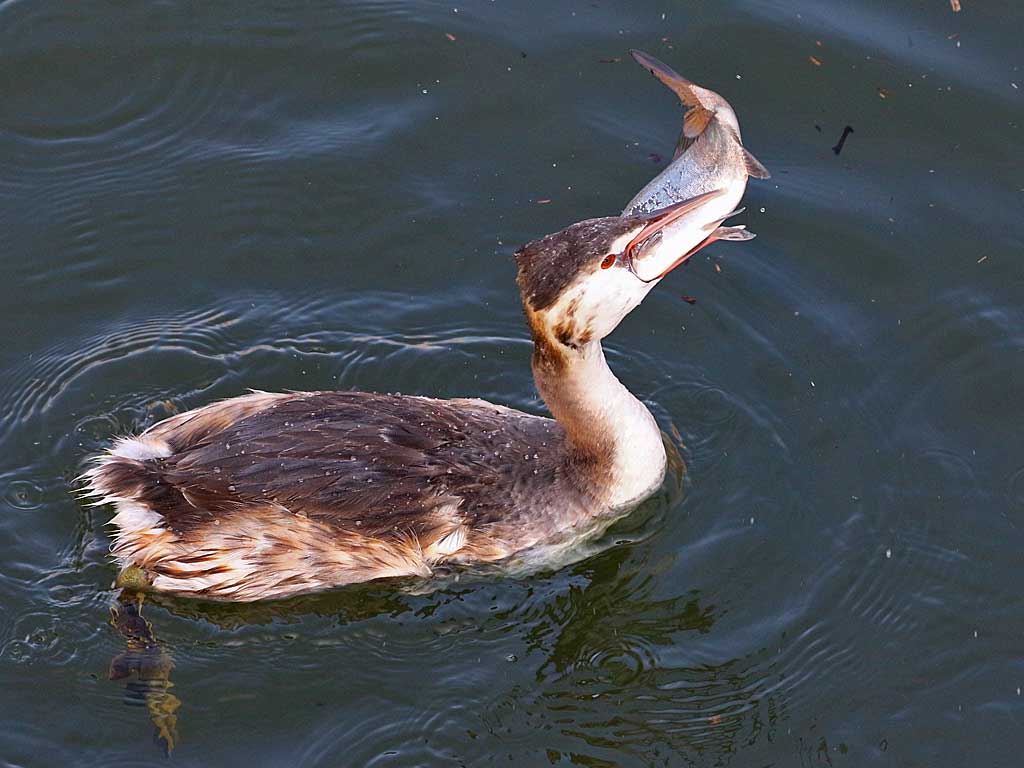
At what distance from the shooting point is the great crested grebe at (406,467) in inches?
221

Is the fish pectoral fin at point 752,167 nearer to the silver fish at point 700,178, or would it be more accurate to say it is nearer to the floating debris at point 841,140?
the silver fish at point 700,178

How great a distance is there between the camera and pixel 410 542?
5.89 m

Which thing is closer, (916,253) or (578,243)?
(578,243)

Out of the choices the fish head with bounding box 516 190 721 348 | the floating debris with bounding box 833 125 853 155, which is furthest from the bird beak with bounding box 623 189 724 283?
the floating debris with bounding box 833 125 853 155

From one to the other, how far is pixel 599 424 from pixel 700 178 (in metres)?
1.07

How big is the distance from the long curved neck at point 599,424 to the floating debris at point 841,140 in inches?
93.3

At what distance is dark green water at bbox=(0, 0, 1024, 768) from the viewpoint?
5.70 m

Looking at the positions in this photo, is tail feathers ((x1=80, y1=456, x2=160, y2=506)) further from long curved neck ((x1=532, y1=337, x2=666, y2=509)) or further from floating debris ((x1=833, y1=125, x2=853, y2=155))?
floating debris ((x1=833, y1=125, x2=853, y2=155))

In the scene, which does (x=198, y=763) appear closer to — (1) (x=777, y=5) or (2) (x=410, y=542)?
(2) (x=410, y=542)

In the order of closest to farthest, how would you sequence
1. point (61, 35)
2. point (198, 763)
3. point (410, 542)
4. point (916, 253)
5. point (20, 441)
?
point (198, 763)
point (410, 542)
point (20, 441)
point (916, 253)
point (61, 35)

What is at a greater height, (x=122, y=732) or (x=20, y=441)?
(x=20, y=441)

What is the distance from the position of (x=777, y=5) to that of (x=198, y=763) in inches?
213

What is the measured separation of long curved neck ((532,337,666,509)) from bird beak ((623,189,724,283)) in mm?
434

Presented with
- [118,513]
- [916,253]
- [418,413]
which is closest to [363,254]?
[418,413]
